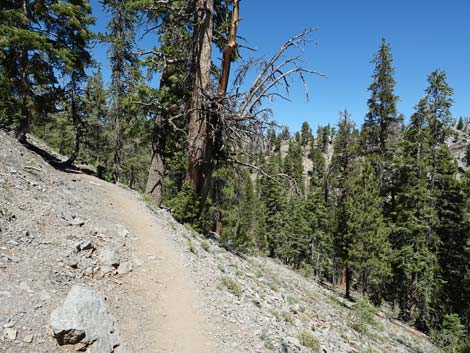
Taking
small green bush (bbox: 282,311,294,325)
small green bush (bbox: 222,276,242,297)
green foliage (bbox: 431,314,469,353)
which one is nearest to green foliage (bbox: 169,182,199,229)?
small green bush (bbox: 222,276,242,297)

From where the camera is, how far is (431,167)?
2052cm

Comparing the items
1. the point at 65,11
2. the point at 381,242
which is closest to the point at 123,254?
the point at 65,11

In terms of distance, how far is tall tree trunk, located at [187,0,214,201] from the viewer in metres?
9.30

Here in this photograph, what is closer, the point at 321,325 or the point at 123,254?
the point at 123,254

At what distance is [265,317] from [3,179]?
6.04m

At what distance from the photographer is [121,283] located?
5.03 metres

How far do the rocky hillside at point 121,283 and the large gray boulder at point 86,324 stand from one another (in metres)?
0.02

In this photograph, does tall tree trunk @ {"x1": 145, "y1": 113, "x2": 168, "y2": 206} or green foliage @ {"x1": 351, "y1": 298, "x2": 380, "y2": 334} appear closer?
green foliage @ {"x1": 351, "y1": 298, "x2": 380, "y2": 334}

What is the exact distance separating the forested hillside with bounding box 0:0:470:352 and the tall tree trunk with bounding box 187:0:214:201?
0.04 meters

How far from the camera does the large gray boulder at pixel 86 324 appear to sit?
348 cm

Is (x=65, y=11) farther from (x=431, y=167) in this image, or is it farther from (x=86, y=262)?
(x=431, y=167)

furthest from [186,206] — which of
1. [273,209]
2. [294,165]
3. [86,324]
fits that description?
[294,165]

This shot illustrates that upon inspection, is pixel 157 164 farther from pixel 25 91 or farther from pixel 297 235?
pixel 297 235

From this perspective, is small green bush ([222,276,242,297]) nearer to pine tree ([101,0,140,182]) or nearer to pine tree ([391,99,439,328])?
pine tree ([101,0,140,182])
